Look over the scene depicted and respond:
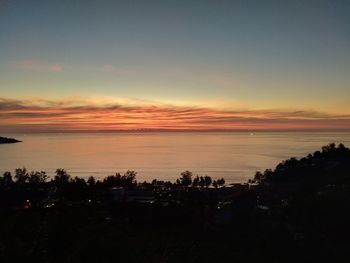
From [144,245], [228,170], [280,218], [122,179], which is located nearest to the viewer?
[144,245]

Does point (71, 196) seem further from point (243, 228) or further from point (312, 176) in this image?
point (312, 176)

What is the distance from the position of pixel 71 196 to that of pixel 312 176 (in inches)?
726

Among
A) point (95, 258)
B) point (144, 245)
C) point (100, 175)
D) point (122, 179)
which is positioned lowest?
point (100, 175)

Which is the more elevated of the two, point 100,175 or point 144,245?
point 144,245

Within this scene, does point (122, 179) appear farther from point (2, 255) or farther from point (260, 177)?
point (2, 255)

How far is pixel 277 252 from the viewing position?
11141mm

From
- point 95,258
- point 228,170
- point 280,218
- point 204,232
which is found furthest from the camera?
point 228,170

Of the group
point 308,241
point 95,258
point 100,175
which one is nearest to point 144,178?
point 100,175

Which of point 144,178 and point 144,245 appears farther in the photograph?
point 144,178

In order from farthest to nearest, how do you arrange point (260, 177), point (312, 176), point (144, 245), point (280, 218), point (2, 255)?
point (260, 177) < point (312, 176) < point (280, 218) < point (144, 245) < point (2, 255)

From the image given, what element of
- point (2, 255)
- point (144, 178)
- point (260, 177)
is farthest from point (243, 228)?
point (144, 178)

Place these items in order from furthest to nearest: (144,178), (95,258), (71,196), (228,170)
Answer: (228,170), (144,178), (71,196), (95,258)

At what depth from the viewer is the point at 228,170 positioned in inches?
2172

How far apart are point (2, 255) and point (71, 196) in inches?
759
